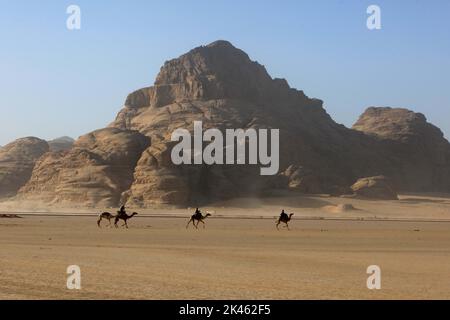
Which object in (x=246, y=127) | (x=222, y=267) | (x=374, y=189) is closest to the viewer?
(x=222, y=267)

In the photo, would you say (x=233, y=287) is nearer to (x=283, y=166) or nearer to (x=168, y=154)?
(x=168, y=154)

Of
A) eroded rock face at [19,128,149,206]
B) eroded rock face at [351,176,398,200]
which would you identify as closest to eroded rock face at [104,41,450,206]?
eroded rock face at [19,128,149,206]

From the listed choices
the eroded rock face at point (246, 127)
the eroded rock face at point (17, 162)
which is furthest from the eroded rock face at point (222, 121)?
the eroded rock face at point (17, 162)

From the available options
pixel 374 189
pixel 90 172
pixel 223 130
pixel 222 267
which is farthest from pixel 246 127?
pixel 222 267

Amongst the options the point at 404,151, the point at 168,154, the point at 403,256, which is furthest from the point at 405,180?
the point at 403,256

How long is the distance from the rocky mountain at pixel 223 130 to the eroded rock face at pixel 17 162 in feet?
51.4

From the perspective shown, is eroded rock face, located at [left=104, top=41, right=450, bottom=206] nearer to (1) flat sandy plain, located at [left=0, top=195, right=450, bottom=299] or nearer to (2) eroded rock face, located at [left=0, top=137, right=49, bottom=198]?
(2) eroded rock face, located at [left=0, top=137, right=49, bottom=198]

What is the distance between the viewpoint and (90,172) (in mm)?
86500

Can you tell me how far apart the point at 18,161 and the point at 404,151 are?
7695cm

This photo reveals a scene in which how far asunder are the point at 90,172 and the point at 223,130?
25929 mm

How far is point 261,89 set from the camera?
132 m

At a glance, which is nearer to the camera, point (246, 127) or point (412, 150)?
point (246, 127)

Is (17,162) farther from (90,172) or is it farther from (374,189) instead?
(374,189)

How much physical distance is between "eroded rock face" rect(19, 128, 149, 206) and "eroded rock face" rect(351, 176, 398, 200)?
32.2 m
